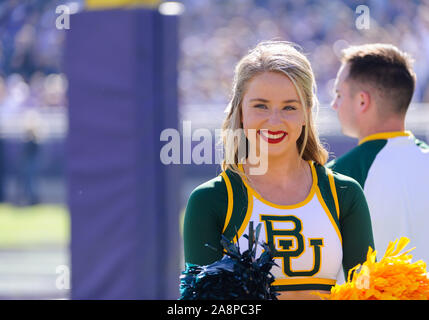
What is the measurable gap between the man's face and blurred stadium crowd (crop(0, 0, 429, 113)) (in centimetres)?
889

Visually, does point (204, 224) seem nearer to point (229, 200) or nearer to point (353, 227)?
point (229, 200)

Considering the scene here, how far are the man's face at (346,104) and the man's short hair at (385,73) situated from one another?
4 centimetres

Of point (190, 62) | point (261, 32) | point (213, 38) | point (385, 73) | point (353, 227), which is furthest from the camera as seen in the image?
point (213, 38)

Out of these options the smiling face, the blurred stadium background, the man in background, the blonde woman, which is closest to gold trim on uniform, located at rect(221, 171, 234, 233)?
the blonde woman

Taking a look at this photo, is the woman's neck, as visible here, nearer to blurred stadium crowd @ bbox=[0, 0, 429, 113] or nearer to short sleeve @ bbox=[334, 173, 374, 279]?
short sleeve @ bbox=[334, 173, 374, 279]

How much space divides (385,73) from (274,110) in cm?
95

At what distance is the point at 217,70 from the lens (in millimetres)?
13031

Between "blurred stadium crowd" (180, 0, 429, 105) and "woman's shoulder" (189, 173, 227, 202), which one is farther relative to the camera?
"blurred stadium crowd" (180, 0, 429, 105)

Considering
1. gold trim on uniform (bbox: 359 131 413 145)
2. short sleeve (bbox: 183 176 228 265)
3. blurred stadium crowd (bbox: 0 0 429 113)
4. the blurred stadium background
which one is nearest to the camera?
short sleeve (bbox: 183 176 228 265)

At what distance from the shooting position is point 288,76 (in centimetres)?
206

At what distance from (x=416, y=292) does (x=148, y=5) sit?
3.25 metres

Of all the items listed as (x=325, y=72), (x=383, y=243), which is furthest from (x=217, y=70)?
(x=383, y=243)

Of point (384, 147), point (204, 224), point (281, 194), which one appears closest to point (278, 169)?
point (281, 194)

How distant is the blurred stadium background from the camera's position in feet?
37.0
